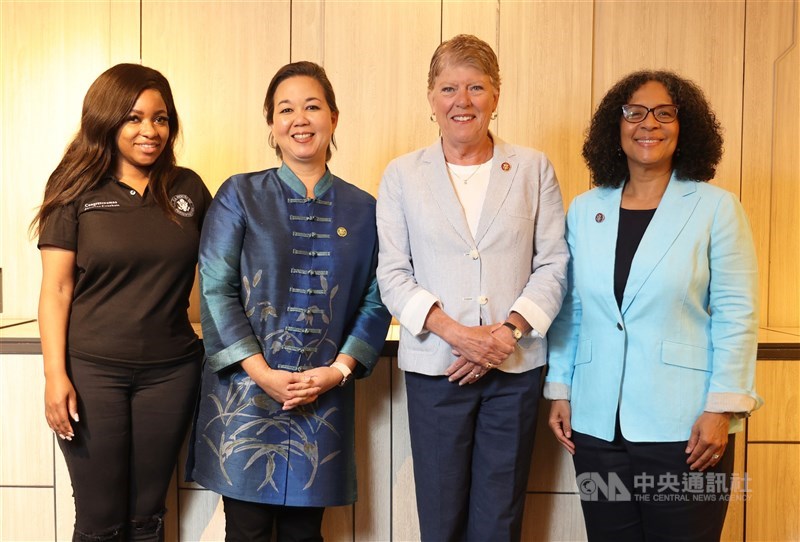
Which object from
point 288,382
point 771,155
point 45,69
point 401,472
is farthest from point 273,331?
point 771,155

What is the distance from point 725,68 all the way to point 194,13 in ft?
8.44

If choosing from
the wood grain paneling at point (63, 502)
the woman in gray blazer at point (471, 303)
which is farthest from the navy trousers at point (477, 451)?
the wood grain paneling at point (63, 502)

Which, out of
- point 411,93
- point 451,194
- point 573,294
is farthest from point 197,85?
point 573,294

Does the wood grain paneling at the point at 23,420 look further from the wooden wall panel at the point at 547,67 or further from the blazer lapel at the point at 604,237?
the wooden wall panel at the point at 547,67

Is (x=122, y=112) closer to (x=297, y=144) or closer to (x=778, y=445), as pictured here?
(x=297, y=144)

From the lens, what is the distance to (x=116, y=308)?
1.84m

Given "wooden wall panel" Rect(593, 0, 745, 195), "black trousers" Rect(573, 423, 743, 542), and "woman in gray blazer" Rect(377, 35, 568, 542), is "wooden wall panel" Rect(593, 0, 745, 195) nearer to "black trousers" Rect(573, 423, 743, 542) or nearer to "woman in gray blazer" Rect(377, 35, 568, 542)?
"woman in gray blazer" Rect(377, 35, 568, 542)

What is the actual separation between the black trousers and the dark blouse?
0.40 meters

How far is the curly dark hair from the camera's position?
5.63 ft

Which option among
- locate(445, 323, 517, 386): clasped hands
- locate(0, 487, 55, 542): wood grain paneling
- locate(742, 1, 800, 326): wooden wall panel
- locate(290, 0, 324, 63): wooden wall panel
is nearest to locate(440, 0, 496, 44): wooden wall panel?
locate(290, 0, 324, 63): wooden wall panel

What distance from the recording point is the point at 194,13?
10.0 ft

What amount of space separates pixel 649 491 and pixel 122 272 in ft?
5.12

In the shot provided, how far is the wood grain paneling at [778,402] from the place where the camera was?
227 cm

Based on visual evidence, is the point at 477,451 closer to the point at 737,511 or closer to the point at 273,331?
the point at 273,331
